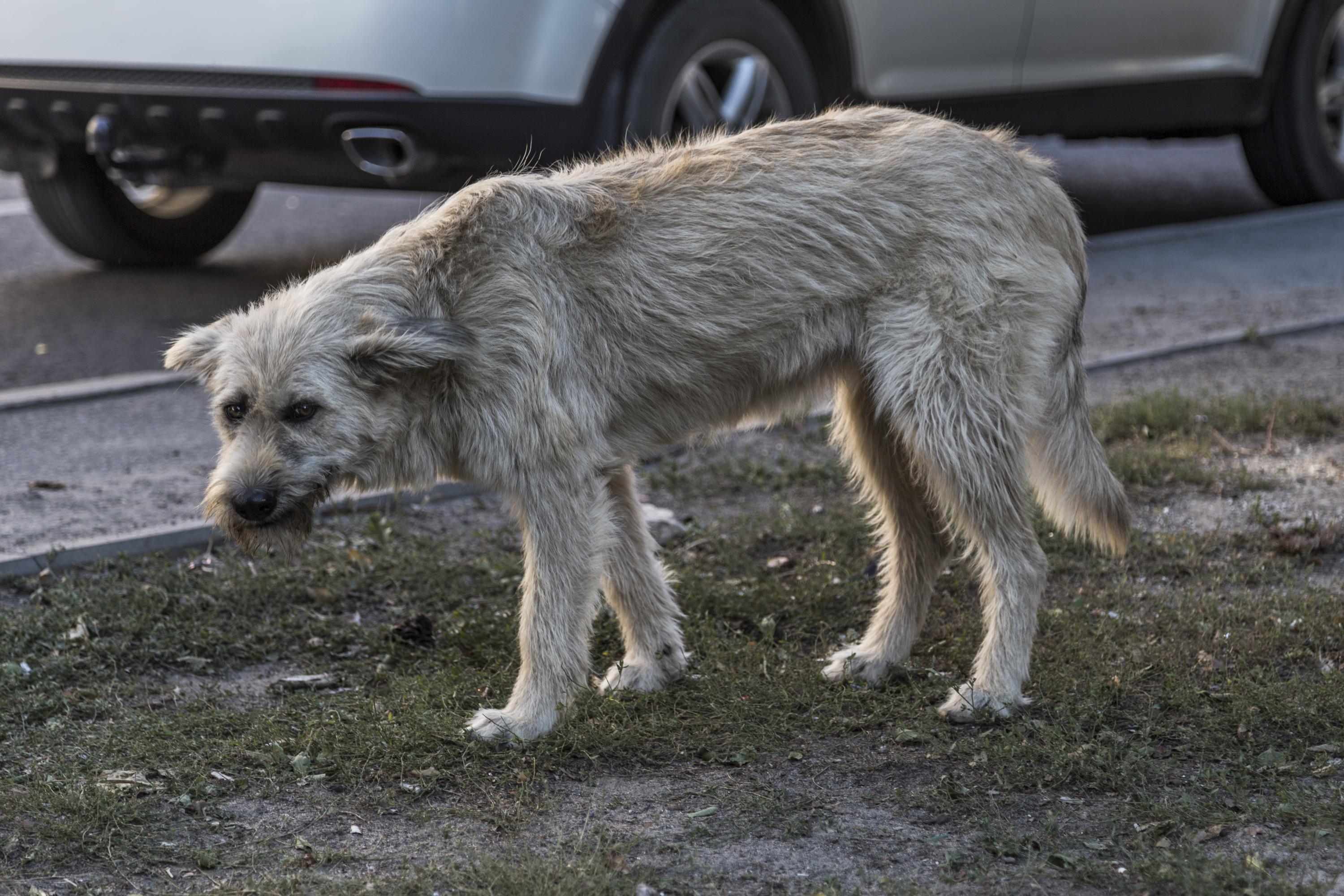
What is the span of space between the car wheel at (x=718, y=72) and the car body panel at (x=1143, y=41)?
60.5 inches

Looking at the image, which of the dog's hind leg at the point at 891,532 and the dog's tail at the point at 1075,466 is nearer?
the dog's tail at the point at 1075,466

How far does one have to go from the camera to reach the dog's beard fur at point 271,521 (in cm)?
352

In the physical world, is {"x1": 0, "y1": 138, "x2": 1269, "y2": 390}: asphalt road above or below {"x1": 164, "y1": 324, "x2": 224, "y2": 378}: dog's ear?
below

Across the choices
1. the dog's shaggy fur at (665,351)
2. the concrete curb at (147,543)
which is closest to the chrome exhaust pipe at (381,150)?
the concrete curb at (147,543)

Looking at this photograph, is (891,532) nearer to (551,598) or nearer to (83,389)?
(551,598)

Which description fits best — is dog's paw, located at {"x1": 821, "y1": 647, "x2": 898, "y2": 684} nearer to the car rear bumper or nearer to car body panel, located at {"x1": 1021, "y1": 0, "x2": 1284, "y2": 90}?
the car rear bumper

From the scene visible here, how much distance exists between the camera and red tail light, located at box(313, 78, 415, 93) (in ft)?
19.8

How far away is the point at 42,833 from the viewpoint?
3.21m

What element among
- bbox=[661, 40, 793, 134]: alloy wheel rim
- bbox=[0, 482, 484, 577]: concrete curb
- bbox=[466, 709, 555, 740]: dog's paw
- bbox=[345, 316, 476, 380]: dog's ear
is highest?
bbox=[345, 316, 476, 380]: dog's ear

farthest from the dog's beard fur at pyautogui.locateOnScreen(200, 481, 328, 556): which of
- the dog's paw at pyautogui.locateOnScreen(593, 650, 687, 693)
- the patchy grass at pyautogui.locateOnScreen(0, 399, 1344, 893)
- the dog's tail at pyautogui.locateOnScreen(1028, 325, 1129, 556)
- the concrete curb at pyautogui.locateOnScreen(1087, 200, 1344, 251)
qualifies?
the concrete curb at pyautogui.locateOnScreen(1087, 200, 1344, 251)

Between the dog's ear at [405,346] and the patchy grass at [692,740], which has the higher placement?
the dog's ear at [405,346]

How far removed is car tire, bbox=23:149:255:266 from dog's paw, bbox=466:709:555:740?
524 cm

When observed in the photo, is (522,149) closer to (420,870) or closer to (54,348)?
(54,348)

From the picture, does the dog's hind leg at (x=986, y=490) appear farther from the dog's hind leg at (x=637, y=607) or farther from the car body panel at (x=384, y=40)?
the car body panel at (x=384, y=40)
